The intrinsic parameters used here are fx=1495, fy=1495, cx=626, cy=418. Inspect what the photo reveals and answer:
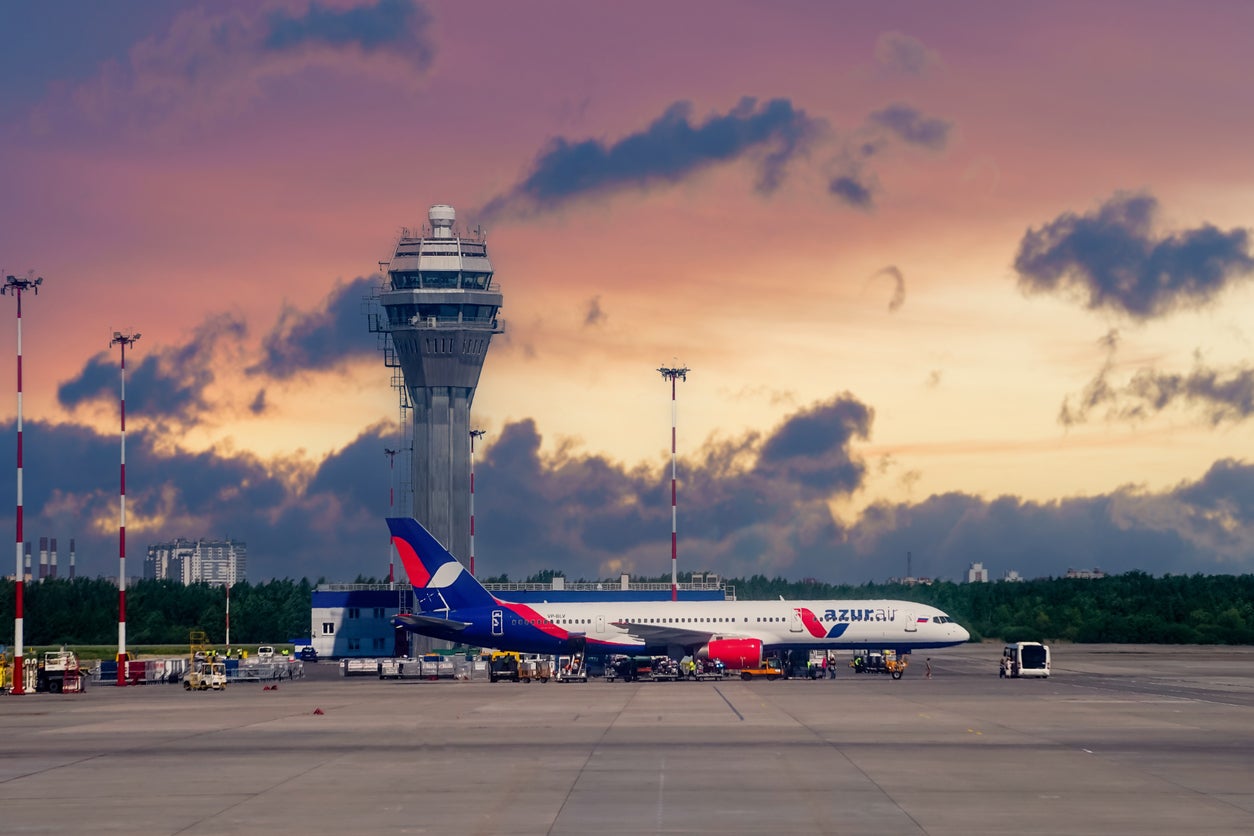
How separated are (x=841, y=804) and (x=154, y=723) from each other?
1378 inches

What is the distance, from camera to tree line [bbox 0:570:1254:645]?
153 m

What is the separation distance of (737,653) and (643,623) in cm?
701

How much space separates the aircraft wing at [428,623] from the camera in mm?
93562

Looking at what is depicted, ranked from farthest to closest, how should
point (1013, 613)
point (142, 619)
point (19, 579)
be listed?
point (142, 619), point (1013, 613), point (19, 579)

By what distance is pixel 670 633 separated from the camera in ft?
315

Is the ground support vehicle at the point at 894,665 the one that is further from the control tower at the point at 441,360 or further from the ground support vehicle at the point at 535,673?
the control tower at the point at 441,360

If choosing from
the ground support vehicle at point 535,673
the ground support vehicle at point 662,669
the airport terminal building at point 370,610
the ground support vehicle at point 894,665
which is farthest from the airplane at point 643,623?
the airport terminal building at point 370,610

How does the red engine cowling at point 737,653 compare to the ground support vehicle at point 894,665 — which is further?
the red engine cowling at point 737,653

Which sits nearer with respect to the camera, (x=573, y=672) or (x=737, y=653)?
(x=737, y=653)

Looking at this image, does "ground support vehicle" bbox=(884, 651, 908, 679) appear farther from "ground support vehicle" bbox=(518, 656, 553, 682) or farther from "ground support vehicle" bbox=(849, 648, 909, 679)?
"ground support vehicle" bbox=(518, 656, 553, 682)

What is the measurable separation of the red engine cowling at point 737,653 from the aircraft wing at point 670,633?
2.93m

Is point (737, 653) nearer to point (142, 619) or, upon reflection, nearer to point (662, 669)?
point (662, 669)

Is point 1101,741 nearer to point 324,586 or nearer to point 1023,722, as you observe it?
point 1023,722

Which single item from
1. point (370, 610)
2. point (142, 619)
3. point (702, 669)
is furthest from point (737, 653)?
point (142, 619)
